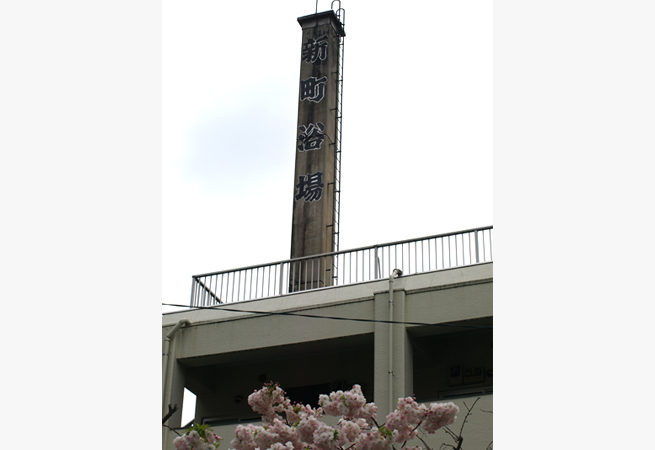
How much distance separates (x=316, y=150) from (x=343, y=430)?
433 inches

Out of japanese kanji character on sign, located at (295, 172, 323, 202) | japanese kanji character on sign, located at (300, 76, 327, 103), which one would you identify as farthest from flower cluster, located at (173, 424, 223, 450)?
japanese kanji character on sign, located at (300, 76, 327, 103)

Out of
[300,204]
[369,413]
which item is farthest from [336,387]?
[369,413]

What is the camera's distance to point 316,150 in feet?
62.6

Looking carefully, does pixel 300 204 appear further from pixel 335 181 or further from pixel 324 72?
pixel 324 72

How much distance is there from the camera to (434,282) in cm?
1399

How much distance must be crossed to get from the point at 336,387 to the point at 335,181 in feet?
18.1

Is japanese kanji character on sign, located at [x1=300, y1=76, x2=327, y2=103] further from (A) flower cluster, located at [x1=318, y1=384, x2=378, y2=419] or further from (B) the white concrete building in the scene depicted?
(A) flower cluster, located at [x1=318, y1=384, x2=378, y2=419]

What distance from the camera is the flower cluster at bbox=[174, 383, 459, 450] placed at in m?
8.78

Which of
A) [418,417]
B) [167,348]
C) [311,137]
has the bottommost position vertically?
[418,417]

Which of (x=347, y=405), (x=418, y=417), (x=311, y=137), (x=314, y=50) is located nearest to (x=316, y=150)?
(x=311, y=137)

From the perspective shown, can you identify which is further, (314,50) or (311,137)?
(314,50)

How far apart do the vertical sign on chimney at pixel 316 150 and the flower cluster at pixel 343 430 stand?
23.5 feet

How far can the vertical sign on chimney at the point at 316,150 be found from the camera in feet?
58.3

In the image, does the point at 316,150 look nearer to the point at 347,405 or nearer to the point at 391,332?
the point at 391,332
